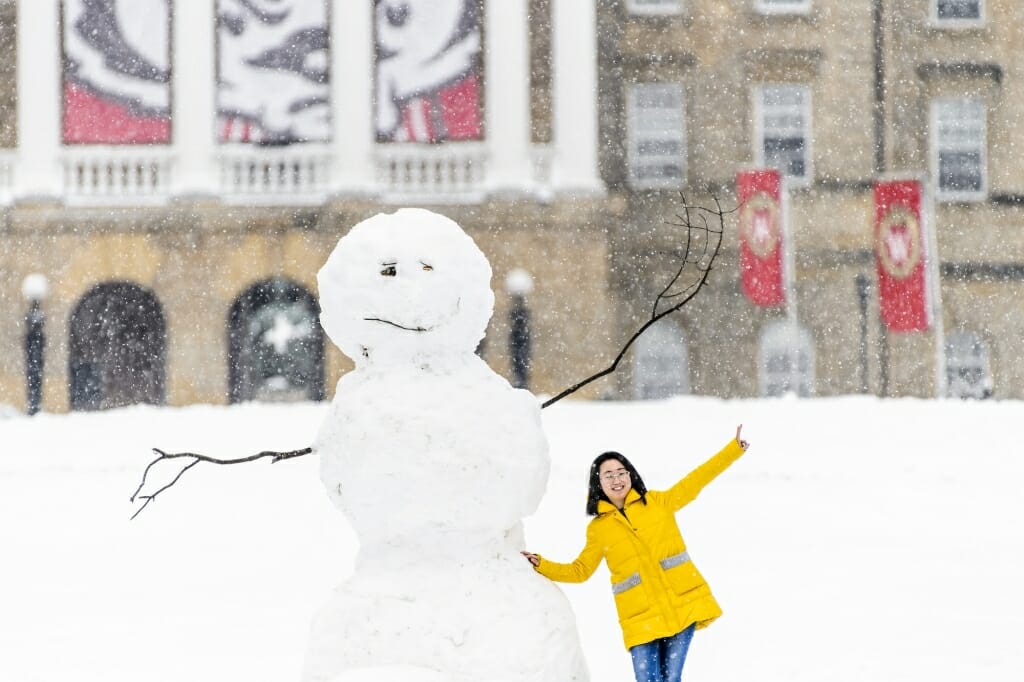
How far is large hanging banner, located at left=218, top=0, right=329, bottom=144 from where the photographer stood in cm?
2062

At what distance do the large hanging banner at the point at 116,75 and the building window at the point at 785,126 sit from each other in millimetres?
9856

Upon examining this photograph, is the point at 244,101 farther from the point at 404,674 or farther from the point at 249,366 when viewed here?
the point at 404,674

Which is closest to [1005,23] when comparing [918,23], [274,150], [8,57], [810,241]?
[918,23]

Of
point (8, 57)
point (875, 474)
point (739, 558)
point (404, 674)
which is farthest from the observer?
point (8, 57)

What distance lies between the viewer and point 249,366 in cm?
2133

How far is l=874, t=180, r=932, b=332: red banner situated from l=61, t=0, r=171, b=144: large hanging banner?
1083cm

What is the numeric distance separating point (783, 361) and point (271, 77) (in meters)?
9.49

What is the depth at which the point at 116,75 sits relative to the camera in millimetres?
20641

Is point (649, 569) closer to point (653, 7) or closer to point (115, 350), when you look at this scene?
point (115, 350)

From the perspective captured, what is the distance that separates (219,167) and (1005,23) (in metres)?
13.6

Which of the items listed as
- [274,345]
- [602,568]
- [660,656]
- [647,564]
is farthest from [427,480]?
[274,345]

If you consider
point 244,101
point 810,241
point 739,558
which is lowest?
point 739,558

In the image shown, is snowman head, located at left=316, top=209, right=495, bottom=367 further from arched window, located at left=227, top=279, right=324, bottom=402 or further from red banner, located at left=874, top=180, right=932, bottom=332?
red banner, located at left=874, top=180, right=932, bottom=332

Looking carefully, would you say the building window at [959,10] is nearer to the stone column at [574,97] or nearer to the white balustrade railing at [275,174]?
the stone column at [574,97]
